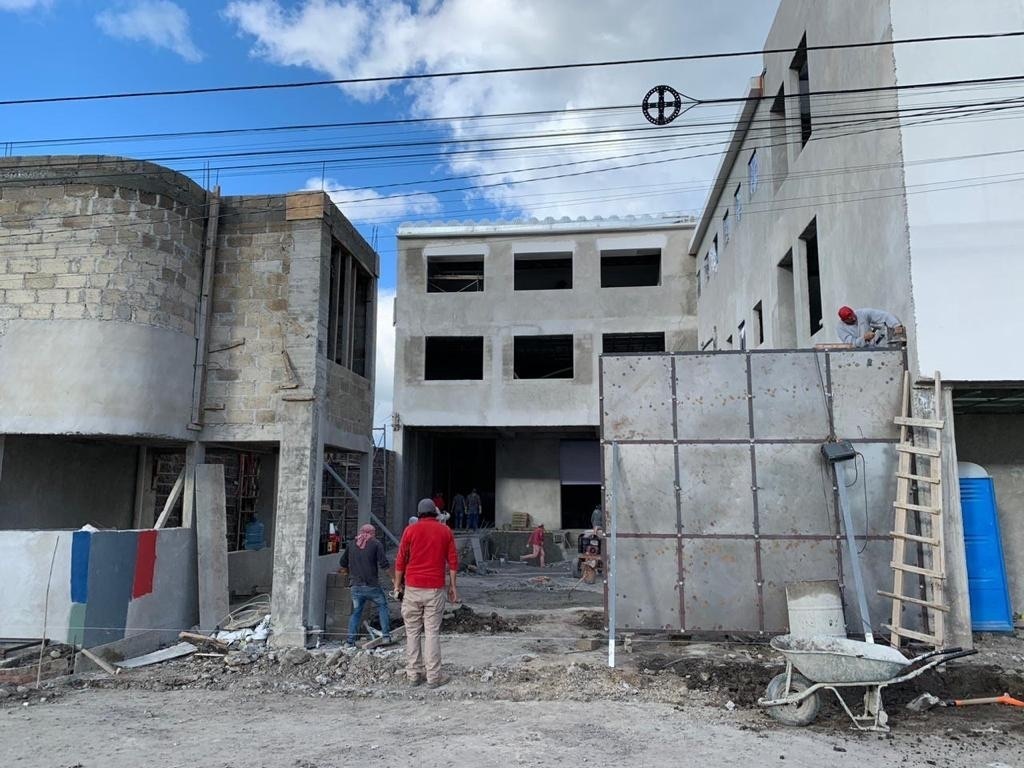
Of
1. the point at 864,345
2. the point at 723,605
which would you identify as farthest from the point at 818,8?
the point at 723,605

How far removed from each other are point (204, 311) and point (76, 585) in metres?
4.21

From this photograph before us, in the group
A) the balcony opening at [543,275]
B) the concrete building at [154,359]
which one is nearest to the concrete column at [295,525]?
the concrete building at [154,359]

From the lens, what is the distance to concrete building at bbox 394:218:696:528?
2605 centimetres

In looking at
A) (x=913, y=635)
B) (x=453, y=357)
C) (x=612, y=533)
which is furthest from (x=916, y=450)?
(x=453, y=357)

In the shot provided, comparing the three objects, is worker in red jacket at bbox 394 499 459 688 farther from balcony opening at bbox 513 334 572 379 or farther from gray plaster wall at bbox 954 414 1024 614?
balcony opening at bbox 513 334 572 379

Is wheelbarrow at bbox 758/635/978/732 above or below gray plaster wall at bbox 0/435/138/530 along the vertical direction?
below

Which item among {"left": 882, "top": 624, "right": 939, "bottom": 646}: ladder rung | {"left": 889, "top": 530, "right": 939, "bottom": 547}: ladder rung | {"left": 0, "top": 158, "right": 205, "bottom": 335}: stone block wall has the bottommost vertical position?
{"left": 882, "top": 624, "right": 939, "bottom": 646}: ladder rung

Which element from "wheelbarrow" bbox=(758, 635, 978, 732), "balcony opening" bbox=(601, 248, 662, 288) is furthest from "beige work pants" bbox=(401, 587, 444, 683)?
"balcony opening" bbox=(601, 248, 662, 288)

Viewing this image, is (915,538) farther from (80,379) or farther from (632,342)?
(632,342)

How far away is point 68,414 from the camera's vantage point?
32.3ft

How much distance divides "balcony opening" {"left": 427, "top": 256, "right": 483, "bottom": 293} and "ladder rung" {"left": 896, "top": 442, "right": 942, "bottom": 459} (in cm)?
2024

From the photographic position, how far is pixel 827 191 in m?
12.2

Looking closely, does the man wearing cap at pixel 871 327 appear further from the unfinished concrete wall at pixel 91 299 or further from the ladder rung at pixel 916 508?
the unfinished concrete wall at pixel 91 299

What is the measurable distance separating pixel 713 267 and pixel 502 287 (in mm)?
7625
